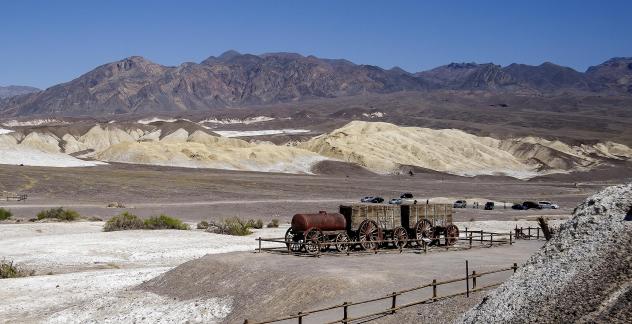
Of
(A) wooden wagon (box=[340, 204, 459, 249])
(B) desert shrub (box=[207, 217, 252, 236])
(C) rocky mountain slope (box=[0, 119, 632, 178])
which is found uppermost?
(C) rocky mountain slope (box=[0, 119, 632, 178])

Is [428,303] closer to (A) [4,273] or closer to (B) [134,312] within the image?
(B) [134,312]

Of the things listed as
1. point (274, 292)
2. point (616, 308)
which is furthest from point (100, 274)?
point (616, 308)

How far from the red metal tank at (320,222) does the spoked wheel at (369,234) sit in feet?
2.59

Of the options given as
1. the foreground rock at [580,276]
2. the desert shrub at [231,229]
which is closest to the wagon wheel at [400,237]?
the desert shrub at [231,229]

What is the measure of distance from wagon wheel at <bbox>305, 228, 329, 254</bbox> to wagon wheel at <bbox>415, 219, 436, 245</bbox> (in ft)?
18.0

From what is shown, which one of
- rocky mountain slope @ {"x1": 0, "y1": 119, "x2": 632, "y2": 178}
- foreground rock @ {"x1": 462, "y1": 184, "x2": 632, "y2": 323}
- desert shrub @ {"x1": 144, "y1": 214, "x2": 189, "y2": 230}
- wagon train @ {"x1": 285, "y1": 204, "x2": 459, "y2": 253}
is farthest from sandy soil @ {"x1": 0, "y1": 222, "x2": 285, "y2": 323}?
rocky mountain slope @ {"x1": 0, "y1": 119, "x2": 632, "y2": 178}

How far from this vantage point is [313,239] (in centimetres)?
3111

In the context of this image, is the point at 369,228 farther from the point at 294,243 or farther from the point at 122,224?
the point at 122,224

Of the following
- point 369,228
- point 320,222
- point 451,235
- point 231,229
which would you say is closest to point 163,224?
point 231,229

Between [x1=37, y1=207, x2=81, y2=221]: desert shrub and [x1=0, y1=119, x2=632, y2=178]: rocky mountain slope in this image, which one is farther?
[x1=0, y1=119, x2=632, y2=178]: rocky mountain slope

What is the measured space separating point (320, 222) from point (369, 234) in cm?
240

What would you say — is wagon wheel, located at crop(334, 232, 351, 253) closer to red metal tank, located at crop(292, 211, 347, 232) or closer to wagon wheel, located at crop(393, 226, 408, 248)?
red metal tank, located at crop(292, 211, 347, 232)

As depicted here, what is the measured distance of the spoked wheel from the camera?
106ft

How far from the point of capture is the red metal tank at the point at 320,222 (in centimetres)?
3158
